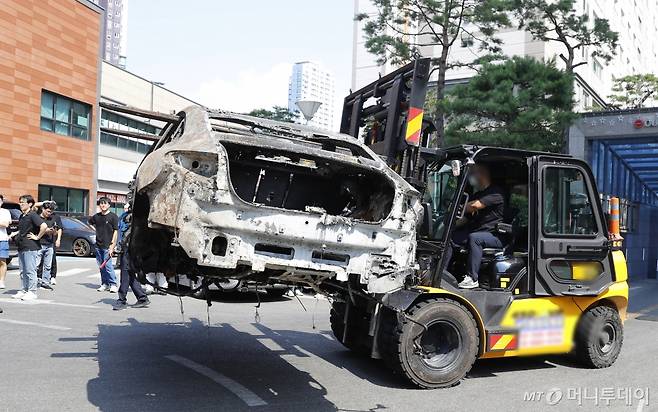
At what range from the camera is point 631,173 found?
23.0 meters

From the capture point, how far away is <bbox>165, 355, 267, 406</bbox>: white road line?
195 inches

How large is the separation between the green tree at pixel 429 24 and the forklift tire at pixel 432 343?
15349 mm

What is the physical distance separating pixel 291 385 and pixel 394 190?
2176 millimetres

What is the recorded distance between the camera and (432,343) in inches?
225

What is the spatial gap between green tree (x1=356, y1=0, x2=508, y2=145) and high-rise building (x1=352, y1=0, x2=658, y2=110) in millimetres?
1027

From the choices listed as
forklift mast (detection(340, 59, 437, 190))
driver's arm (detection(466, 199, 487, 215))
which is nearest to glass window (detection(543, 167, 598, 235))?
driver's arm (detection(466, 199, 487, 215))

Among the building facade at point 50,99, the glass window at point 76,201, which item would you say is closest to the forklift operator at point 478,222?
the building facade at point 50,99

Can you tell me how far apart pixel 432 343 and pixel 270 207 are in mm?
2465

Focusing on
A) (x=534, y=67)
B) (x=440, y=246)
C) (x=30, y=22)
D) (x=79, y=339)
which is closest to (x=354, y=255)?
(x=440, y=246)

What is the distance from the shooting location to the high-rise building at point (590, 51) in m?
35.2

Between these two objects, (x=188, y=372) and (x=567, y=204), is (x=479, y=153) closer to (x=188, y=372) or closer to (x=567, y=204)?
(x=567, y=204)

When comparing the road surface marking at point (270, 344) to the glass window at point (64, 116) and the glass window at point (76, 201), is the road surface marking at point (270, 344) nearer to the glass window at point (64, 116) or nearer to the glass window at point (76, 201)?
the glass window at point (64, 116)

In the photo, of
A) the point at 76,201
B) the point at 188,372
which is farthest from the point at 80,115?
the point at 188,372

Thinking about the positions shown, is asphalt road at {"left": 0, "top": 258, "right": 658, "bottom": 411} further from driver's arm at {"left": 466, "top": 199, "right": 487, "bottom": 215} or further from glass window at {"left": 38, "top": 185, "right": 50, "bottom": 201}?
glass window at {"left": 38, "top": 185, "right": 50, "bottom": 201}
